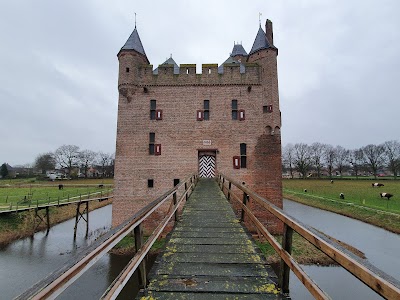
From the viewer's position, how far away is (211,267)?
312cm

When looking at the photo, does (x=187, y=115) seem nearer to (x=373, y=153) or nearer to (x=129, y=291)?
(x=129, y=291)

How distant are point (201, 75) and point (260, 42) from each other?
484 centimetres

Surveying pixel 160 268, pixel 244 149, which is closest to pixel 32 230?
pixel 244 149

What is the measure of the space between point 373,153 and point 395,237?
58.3 m

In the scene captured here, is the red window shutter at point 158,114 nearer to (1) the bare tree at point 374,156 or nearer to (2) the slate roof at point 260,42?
(2) the slate roof at point 260,42

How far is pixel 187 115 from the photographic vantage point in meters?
16.7

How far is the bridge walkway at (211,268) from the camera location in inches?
99.6

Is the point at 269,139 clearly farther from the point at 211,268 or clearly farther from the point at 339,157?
the point at 339,157

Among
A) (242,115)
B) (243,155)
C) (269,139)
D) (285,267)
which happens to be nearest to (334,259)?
(285,267)

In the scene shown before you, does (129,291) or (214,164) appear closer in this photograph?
(129,291)

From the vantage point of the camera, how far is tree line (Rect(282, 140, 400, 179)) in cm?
6250

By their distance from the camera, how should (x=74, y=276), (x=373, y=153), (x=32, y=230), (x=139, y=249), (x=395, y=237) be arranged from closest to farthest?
(x=74, y=276), (x=139, y=249), (x=395, y=237), (x=32, y=230), (x=373, y=153)

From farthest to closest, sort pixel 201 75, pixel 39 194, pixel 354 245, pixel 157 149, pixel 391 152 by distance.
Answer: pixel 391 152, pixel 39 194, pixel 201 75, pixel 157 149, pixel 354 245

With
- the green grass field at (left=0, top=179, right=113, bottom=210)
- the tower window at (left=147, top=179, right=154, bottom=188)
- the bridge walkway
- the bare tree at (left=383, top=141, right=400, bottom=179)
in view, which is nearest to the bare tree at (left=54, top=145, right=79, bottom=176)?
the green grass field at (left=0, top=179, right=113, bottom=210)
